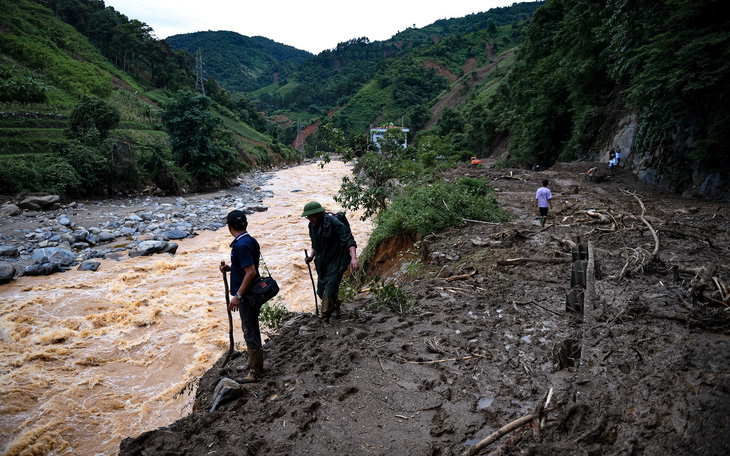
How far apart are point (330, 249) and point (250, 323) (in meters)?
1.43

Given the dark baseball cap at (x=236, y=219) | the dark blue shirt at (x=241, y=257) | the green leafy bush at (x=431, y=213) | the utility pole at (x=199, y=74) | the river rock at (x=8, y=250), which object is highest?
the utility pole at (x=199, y=74)

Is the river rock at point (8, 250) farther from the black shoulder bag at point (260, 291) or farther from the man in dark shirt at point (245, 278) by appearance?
the black shoulder bag at point (260, 291)

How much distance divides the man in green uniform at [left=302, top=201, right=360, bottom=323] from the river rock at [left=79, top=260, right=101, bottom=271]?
9348 mm

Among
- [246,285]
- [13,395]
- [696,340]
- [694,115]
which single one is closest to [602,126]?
[694,115]

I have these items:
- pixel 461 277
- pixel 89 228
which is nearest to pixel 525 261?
pixel 461 277

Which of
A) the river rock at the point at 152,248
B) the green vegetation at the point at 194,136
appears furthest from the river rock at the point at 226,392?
the green vegetation at the point at 194,136

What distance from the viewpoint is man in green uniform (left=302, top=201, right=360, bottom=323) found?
16.0 ft

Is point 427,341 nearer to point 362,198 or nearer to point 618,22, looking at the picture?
point 362,198

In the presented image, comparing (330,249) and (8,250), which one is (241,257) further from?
(8,250)

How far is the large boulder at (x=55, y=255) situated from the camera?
1098 cm

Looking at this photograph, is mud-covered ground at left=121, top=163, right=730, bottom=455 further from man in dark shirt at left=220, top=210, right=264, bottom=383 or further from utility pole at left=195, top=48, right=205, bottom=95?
utility pole at left=195, top=48, right=205, bottom=95

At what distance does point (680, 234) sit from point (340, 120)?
83.2 m

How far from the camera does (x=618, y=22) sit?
1396cm

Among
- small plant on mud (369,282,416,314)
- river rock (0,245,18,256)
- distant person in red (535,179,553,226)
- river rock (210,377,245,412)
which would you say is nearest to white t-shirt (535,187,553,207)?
distant person in red (535,179,553,226)
